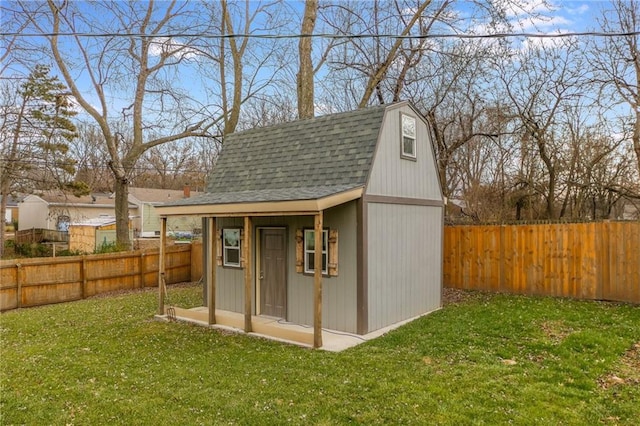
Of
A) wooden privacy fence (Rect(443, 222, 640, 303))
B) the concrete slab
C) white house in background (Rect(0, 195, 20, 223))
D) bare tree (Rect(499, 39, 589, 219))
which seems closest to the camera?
the concrete slab

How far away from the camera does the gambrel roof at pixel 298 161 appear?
25.9 ft

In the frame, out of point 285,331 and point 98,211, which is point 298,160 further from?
point 98,211

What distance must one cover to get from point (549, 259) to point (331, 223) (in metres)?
6.09

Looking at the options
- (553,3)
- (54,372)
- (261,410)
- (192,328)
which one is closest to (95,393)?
(54,372)

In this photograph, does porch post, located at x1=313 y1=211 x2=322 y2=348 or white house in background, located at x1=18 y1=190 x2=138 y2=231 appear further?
white house in background, located at x1=18 y1=190 x2=138 y2=231

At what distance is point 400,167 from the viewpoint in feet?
28.7

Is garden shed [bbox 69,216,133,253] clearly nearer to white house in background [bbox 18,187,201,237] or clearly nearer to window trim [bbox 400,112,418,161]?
white house in background [bbox 18,187,201,237]

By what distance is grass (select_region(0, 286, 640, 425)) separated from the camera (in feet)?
14.4

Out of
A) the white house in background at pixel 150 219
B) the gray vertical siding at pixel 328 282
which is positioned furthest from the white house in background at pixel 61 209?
the gray vertical siding at pixel 328 282

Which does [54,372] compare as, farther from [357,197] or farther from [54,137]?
[54,137]

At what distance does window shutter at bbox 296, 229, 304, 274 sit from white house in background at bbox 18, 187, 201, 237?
24.4 meters

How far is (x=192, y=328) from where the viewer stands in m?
8.18

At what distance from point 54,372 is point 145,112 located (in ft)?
46.3

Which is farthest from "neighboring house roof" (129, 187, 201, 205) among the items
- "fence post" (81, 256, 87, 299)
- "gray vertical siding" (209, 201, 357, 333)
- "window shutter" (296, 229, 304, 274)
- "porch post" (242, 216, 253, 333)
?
"porch post" (242, 216, 253, 333)
